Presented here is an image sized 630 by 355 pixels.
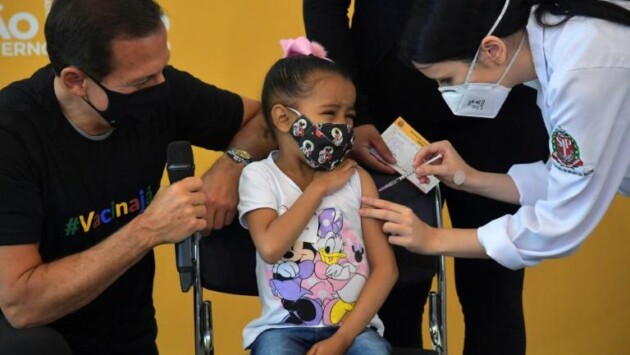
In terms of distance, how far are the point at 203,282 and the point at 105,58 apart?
56cm

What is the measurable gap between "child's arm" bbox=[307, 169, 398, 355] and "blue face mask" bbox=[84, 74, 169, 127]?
50 cm

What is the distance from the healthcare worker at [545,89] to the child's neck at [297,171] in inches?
6.1

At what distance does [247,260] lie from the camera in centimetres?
182

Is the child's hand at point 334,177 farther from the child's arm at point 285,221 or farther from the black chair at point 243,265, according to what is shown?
the black chair at point 243,265

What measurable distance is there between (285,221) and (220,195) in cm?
21

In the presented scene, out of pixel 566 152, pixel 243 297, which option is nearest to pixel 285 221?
pixel 566 152

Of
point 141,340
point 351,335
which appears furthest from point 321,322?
point 141,340

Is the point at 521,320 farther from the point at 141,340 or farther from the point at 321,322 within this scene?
the point at 141,340

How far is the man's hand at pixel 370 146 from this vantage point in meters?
1.85

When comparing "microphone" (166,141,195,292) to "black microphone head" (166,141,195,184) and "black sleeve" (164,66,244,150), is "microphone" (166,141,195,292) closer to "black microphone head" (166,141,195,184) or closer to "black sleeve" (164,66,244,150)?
"black microphone head" (166,141,195,184)

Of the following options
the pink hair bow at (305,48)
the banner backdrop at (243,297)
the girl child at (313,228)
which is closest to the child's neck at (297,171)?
the girl child at (313,228)

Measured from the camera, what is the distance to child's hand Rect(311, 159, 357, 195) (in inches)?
67.5

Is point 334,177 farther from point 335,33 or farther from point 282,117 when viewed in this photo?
point 335,33

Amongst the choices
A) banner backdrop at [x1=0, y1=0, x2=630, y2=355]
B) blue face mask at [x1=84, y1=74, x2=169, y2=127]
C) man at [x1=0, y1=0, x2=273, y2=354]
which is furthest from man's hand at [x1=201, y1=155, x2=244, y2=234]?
banner backdrop at [x1=0, y1=0, x2=630, y2=355]
